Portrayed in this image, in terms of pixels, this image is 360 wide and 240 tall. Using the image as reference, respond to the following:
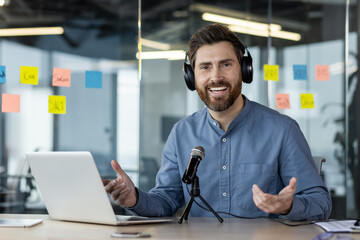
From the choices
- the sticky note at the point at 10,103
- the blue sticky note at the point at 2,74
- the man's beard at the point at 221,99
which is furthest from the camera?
the sticky note at the point at 10,103

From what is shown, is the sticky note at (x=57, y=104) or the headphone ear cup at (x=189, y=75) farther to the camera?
the sticky note at (x=57, y=104)

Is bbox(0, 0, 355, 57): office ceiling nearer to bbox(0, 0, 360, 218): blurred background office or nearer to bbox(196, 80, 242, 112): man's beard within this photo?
bbox(0, 0, 360, 218): blurred background office

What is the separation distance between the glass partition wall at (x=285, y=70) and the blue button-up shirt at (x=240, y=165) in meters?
2.49

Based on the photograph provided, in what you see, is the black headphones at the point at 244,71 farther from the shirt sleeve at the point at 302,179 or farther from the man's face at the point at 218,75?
the shirt sleeve at the point at 302,179

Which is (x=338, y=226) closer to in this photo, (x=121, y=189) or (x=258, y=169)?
(x=258, y=169)

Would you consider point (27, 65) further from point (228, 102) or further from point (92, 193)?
point (92, 193)

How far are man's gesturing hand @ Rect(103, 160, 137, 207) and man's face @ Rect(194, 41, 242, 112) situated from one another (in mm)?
508

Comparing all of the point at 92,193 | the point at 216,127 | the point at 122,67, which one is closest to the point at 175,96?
the point at 122,67

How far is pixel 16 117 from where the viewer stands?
15.0 feet

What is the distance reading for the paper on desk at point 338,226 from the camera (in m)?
1.39

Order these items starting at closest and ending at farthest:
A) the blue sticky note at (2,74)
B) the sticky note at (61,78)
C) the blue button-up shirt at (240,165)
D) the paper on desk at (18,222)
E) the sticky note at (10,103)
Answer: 1. the paper on desk at (18,222)
2. the blue button-up shirt at (240,165)
3. the blue sticky note at (2,74)
4. the sticky note at (10,103)
5. the sticky note at (61,78)

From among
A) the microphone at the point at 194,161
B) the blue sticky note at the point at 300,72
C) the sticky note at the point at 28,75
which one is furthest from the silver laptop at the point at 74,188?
the blue sticky note at the point at 300,72

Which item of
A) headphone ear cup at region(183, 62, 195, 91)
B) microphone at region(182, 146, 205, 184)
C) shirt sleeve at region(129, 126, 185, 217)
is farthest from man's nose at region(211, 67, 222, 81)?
microphone at region(182, 146, 205, 184)

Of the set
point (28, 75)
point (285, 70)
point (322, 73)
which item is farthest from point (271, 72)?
point (28, 75)
